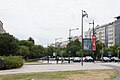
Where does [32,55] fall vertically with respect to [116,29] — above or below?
below

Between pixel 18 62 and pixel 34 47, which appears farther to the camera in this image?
pixel 34 47

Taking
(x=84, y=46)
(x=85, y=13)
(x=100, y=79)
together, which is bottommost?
(x=100, y=79)

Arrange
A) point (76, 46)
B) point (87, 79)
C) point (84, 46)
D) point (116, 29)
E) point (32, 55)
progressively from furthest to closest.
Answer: point (116, 29)
point (76, 46)
point (32, 55)
point (84, 46)
point (87, 79)

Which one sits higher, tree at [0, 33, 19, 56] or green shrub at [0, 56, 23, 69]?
tree at [0, 33, 19, 56]

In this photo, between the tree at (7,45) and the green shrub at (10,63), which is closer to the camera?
the green shrub at (10,63)

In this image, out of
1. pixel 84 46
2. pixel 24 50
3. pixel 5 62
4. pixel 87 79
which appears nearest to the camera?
pixel 87 79

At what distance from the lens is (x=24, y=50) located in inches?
3762

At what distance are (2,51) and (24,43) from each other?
4283 cm

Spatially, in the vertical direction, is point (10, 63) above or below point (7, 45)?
below

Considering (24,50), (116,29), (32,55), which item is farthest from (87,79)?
(116,29)

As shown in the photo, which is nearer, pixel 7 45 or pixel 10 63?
pixel 10 63

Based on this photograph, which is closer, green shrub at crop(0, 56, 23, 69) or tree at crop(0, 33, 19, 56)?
green shrub at crop(0, 56, 23, 69)

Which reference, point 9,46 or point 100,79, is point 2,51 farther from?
point 100,79

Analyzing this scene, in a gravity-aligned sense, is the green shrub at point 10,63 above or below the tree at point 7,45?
below
